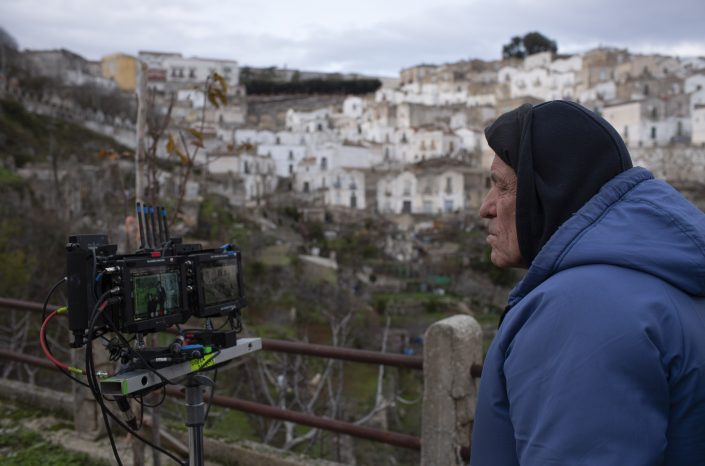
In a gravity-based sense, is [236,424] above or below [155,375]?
below

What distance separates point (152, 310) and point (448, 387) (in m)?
1.69

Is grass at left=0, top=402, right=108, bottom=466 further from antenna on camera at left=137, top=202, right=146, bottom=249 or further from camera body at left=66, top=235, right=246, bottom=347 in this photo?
camera body at left=66, top=235, right=246, bottom=347

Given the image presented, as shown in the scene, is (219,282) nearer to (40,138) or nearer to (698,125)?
(40,138)

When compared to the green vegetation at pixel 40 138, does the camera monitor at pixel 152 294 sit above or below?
below

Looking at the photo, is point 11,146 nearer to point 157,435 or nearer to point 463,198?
point 463,198

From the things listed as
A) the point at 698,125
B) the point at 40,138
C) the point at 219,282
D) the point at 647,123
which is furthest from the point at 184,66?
the point at 219,282

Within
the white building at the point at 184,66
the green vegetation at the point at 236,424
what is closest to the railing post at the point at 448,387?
the green vegetation at the point at 236,424

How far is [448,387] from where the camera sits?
309 cm

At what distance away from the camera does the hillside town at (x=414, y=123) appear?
4994 centimetres

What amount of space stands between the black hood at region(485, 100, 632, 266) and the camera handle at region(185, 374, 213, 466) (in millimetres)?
1274

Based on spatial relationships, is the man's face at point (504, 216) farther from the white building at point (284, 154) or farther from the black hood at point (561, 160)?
the white building at point (284, 154)

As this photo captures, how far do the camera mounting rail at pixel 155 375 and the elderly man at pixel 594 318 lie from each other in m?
1.01

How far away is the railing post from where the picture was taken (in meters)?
3.06

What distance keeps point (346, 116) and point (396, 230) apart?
31.2m
